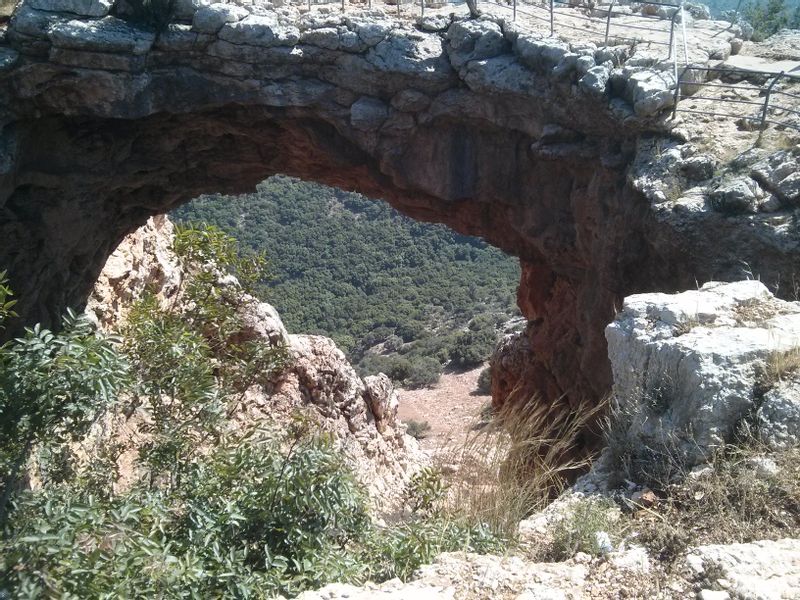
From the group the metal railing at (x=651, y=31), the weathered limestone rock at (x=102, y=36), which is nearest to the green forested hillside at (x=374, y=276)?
the metal railing at (x=651, y=31)

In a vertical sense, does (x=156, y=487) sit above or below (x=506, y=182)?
below

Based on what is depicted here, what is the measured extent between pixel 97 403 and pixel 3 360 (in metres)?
0.50

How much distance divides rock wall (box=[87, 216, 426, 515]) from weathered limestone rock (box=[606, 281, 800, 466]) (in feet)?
18.7

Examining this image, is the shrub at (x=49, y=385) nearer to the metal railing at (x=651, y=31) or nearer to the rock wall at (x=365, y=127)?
the rock wall at (x=365, y=127)

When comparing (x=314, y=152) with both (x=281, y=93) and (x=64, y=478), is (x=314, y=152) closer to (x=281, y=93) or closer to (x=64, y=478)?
(x=281, y=93)

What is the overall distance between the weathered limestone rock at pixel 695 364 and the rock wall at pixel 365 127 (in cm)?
236

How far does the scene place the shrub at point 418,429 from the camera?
21.1m

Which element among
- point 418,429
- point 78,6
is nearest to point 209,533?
point 78,6

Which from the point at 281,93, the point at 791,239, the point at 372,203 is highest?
the point at 281,93

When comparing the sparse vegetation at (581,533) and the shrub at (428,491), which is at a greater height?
the sparse vegetation at (581,533)

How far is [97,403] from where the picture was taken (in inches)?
153

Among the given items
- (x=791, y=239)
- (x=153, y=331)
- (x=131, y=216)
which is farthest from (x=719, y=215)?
(x=131, y=216)

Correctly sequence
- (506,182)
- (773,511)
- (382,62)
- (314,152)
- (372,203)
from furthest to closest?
(372,203) < (314,152) < (506,182) < (382,62) < (773,511)

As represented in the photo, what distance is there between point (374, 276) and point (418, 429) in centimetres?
1017
